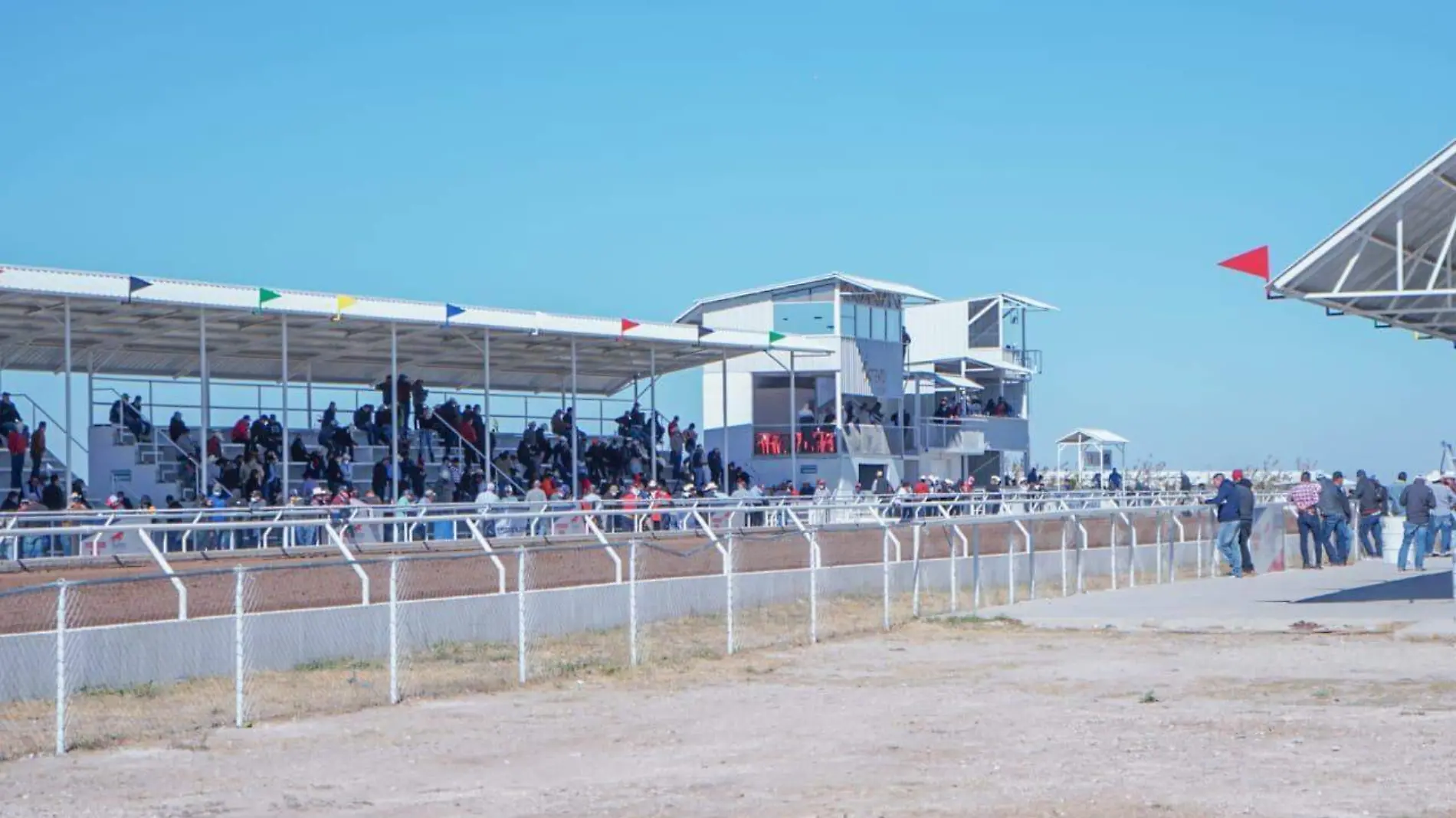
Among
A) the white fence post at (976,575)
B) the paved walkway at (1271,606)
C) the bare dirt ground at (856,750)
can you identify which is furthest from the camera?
the white fence post at (976,575)

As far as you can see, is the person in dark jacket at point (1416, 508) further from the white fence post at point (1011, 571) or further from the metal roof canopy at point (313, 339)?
the metal roof canopy at point (313, 339)

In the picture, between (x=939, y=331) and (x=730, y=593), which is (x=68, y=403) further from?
(x=939, y=331)

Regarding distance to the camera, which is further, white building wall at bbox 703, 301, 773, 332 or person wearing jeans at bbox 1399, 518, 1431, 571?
white building wall at bbox 703, 301, 773, 332

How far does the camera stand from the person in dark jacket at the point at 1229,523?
27095 millimetres

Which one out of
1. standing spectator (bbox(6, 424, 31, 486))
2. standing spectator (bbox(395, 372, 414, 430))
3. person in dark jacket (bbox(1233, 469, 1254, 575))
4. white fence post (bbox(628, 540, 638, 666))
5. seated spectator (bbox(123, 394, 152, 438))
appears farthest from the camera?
standing spectator (bbox(395, 372, 414, 430))

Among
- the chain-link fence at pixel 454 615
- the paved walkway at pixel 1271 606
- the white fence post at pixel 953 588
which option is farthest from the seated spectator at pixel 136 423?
the paved walkway at pixel 1271 606

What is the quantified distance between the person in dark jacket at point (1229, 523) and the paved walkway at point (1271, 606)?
363mm

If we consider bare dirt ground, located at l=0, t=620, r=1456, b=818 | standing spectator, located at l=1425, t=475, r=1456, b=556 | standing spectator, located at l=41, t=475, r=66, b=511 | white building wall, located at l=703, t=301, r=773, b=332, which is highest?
white building wall, located at l=703, t=301, r=773, b=332

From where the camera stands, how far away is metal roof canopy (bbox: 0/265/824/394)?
1177 inches

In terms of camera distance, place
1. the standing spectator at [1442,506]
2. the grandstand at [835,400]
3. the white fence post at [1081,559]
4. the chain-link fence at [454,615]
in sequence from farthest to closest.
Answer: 1. the grandstand at [835,400]
2. the standing spectator at [1442,506]
3. the white fence post at [1081,559]
4. the chain-link fence at [454,615]

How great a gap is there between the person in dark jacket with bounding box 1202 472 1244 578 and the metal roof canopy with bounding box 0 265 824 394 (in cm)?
1458

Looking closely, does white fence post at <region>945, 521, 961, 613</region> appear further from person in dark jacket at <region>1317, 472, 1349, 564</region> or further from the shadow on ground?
person in dark jacket at <region>1317, 472, 1349, 564</region>

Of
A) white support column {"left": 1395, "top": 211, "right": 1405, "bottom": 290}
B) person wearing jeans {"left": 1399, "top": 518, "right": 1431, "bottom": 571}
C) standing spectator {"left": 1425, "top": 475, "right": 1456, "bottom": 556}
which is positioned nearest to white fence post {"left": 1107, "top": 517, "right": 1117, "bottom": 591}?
person wearing jeans {"left": 1399, "top": 518, "right": 1431, "bottom": 571}

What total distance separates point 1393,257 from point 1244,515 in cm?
697
